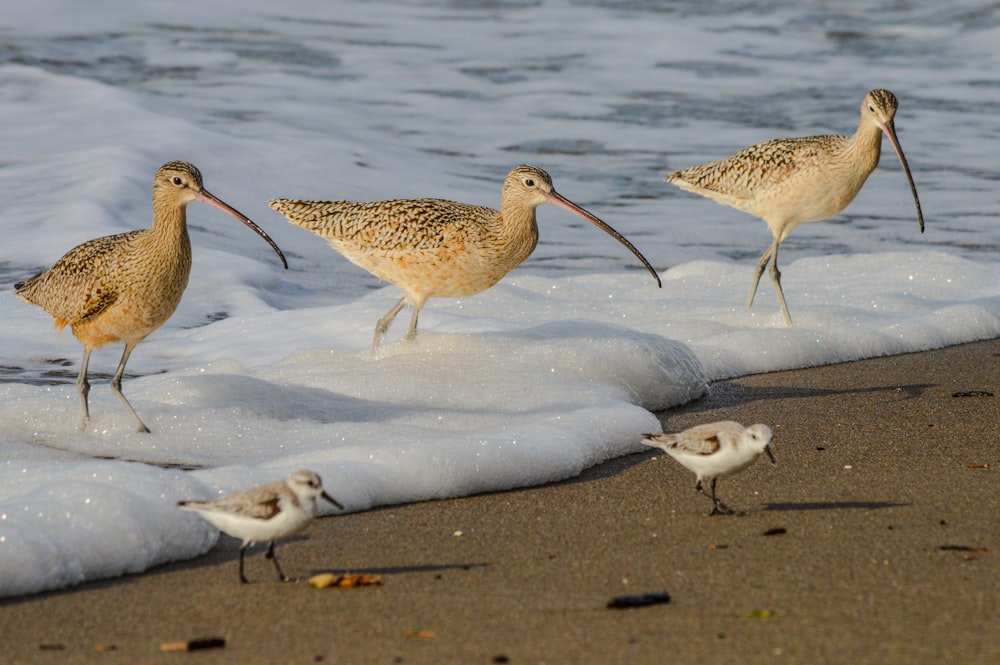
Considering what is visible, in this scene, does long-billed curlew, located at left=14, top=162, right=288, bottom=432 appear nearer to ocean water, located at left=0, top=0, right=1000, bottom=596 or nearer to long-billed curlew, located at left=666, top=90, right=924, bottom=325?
ocean water, located at left=0, top=0, right=1000, bottom=596

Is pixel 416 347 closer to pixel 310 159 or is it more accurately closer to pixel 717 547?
pixel 717 547

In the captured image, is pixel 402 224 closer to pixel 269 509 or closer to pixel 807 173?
pixel 807 173

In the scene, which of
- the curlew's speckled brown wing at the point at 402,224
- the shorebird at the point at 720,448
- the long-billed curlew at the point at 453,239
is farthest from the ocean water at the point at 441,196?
the shorebird at the point at 720,448

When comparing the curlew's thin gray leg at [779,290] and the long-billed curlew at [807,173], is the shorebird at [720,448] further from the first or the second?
the long-billed curlew at [807,173]

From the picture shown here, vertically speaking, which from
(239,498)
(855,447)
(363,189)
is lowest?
(363,189)

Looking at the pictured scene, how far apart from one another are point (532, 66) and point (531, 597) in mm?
19900

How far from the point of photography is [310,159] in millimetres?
16000

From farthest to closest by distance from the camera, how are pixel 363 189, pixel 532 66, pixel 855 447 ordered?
1. pixel 532 66
2. pixel 363 189
3. pixel 855 447

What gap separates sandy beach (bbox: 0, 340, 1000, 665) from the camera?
3.79 metres

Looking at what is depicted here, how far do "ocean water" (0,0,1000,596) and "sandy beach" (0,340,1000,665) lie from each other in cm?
35

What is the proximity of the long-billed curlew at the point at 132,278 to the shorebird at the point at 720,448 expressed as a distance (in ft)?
8.87

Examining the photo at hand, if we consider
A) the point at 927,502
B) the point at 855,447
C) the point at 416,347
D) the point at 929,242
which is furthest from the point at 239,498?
the point at 929,242

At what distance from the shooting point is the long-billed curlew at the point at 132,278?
685 cm

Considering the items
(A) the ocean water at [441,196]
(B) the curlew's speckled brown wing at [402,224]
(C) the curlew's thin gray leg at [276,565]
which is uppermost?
(B) the curlew's speckled brown wing at [402,224]
